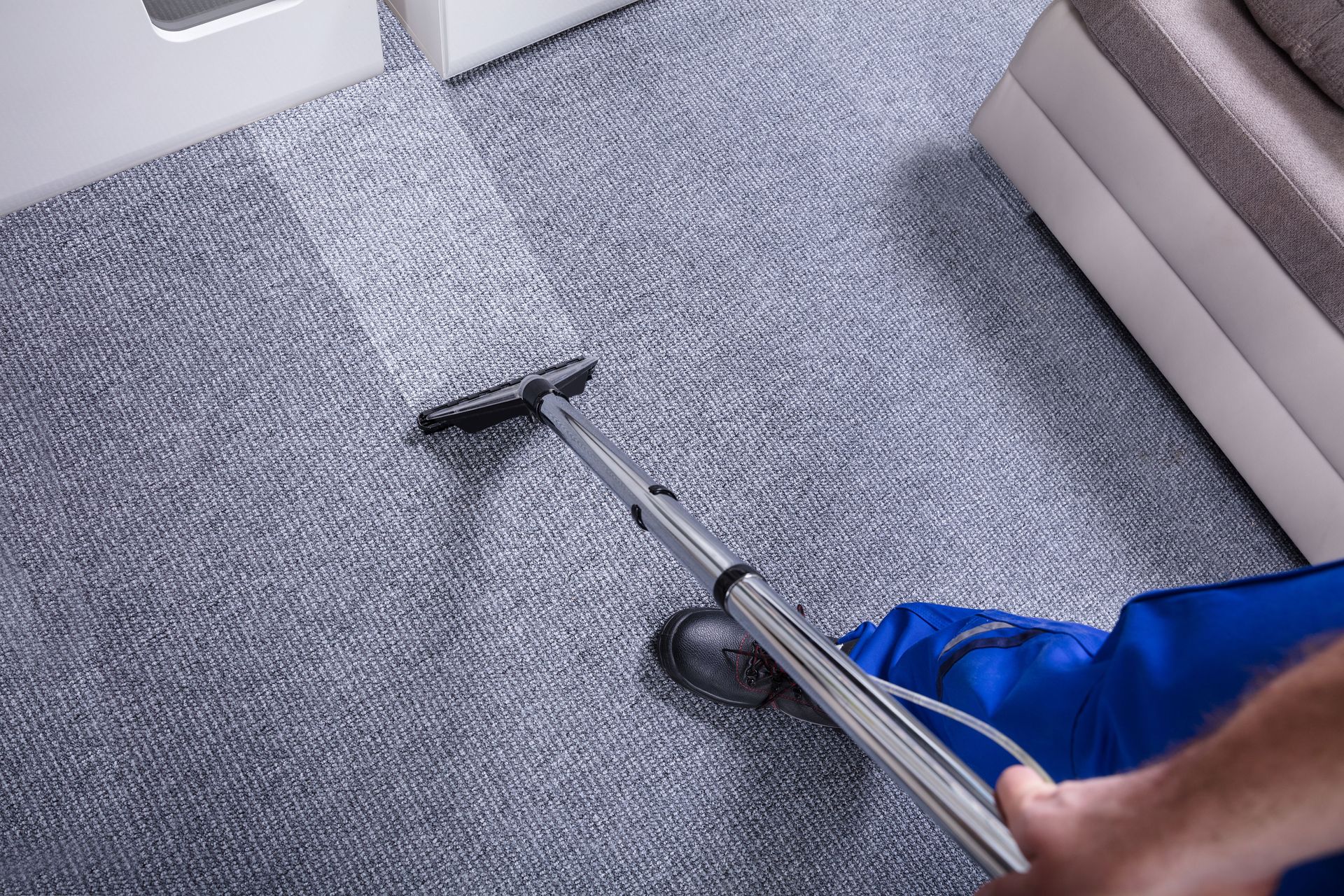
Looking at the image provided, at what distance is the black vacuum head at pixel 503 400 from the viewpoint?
1143 millimetres

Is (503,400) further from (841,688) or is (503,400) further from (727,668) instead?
(841,688)

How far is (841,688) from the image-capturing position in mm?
557

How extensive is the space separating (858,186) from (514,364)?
60cm

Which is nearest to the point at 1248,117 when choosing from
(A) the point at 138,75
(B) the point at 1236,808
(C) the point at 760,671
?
A: (C) the point at 760,671

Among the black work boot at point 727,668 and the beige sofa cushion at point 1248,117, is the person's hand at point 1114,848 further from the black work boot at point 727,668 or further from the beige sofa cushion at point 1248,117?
the beige sofa cushion at point 1248,117

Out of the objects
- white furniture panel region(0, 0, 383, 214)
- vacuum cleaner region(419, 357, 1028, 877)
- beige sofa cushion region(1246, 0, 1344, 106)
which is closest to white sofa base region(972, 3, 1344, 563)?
beige sofa cushion region(1246, 0, 1344, 106)

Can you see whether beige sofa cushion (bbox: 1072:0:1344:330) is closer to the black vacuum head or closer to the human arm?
the black vacuum head

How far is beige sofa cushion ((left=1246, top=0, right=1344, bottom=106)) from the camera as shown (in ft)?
3.72

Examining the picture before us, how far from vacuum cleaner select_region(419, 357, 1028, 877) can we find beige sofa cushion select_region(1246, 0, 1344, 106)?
3.20 feet

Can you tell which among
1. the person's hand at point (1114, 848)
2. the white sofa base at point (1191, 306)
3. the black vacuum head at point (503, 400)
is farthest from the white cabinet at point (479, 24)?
the person's hand at point (1114, 848)

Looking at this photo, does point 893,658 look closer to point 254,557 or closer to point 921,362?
point 921,362

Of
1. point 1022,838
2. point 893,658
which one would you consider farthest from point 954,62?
point 1022,838

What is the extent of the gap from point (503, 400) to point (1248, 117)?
962 mm

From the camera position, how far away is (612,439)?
127 cm
